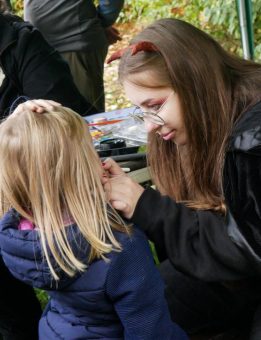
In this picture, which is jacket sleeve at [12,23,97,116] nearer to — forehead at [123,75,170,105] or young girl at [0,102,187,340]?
forehead at [123,75,170,105]

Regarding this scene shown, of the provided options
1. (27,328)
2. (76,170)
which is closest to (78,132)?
(76,170)

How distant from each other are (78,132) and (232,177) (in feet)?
1.32

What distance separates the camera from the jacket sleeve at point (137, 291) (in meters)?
1.13

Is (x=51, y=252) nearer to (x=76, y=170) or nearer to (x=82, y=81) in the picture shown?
(x=76, y=170)

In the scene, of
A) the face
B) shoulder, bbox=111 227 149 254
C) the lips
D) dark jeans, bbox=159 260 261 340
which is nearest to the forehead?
the face

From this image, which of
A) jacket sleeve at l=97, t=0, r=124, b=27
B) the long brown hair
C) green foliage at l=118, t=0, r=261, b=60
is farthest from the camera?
green foliage at l=118, t=0, r=261, b=60

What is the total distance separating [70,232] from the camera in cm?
114

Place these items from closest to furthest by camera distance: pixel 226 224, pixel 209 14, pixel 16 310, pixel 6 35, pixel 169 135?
pixel 226 224 → pixel 169 135 → pixel 16 310 → pixel 6 35 → pixel 209 14

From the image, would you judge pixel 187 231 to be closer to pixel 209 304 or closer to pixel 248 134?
pixel 248 134

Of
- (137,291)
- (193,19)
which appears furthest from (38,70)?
(193,19)

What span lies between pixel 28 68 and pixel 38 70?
0.15ft

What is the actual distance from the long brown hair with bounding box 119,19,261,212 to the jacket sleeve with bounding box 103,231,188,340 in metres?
0.36

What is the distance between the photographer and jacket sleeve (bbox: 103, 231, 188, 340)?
1132mm

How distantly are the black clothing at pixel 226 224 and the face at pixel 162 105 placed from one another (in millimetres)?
206
